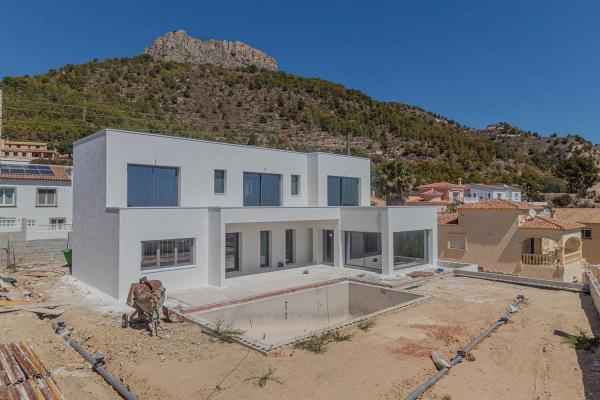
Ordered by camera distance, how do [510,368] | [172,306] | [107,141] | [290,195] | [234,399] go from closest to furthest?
[234,399], [510,368], [172,306], [107,141], [290,195]

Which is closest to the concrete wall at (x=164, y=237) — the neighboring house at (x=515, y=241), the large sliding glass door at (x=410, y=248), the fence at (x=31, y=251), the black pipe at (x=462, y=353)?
the large sliding glass door at (x=410, y=248)

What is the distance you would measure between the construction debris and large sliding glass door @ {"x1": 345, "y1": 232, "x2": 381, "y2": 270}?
652 inches

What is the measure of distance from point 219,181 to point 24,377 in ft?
44.0

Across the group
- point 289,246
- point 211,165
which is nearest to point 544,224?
point 289,246

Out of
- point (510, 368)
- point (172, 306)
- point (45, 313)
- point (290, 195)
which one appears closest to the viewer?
point (510, 368)

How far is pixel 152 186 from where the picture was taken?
1872 centimetres

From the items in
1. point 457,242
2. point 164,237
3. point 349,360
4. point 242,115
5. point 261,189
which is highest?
point 242,115

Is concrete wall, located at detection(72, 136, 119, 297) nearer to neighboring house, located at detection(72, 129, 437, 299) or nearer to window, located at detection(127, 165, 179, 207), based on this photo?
neighboring house, located at detection(72, 129, 437, 299)

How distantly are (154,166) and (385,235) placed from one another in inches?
481

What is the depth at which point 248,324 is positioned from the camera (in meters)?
15.4

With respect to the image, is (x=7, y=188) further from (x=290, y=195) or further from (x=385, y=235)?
(x=385, y=235)

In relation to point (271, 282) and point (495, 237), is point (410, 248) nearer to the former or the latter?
point (271, 282)

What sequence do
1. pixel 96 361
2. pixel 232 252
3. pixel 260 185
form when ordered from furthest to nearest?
pixel 260 185 < pixel 232 252 < pixel 96 361

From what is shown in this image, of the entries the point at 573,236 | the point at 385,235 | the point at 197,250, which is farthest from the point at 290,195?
the point at 573,236
